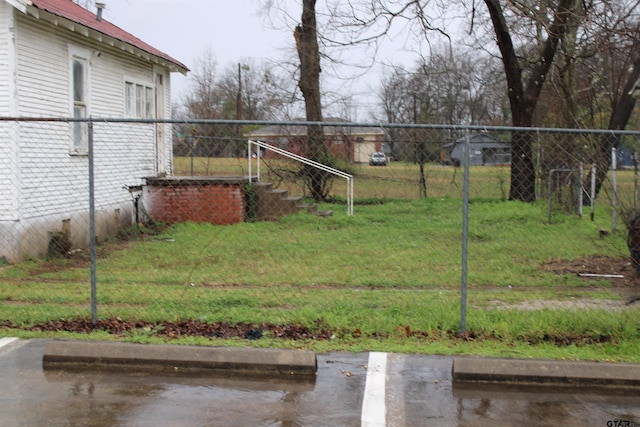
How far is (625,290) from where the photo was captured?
8.86 metres

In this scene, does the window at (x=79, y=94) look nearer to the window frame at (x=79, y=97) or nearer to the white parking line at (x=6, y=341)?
the window frame at (x=79, y=97)

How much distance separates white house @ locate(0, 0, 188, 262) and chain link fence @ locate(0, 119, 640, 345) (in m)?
0.05

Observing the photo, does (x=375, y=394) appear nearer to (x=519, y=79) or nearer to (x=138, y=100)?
(x=138, y=100)

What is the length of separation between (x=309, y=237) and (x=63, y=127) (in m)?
5.24

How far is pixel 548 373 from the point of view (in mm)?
5371

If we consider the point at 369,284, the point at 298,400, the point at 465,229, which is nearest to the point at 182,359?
the point at 298,400

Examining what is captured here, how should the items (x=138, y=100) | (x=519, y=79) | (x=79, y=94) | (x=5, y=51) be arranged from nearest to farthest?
(x=5, y=51), (x=79, y=94), (x=138, y=100), (x=519, y=79)

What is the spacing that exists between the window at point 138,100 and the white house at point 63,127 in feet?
0.10

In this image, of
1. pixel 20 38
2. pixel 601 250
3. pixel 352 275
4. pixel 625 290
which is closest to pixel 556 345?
pixel 625 290

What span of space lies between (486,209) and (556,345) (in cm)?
1141

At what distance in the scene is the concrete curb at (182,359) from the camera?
18.3 feet

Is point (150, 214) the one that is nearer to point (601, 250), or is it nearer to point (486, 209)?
point (486, 209)

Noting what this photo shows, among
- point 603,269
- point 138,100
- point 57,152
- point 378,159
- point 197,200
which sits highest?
point 138,100

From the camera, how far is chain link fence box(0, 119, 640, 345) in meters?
6.77
